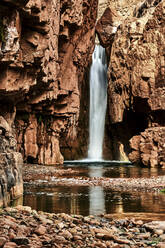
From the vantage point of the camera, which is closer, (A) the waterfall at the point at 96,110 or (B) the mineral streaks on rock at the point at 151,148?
(B) the mineral streaks on rock at the point at 151,148

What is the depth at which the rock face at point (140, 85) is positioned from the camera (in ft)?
128

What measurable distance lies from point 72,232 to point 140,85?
3931cm

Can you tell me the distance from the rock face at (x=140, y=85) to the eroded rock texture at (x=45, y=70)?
16.9 ft

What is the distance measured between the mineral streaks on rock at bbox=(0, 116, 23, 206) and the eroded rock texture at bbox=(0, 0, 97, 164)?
3654 millimetres

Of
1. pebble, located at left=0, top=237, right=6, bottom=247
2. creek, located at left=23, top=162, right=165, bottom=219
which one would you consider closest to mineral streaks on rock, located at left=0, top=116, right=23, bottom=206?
creek, located at left=23, top=162, right=165, bottom=219

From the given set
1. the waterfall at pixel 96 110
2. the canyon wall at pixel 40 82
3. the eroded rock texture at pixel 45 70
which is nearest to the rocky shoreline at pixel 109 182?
the canyon wall at pixel 40 82

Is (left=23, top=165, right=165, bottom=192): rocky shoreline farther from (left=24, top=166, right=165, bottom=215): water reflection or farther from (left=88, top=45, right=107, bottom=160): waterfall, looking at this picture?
(left=88, top=45, right=107, bottom=160): waterfall

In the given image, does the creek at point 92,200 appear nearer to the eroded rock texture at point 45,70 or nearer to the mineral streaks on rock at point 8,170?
the mineral streaks on rock at point 8,170

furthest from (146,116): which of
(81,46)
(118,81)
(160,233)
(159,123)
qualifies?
(160,233)

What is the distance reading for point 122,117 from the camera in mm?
48625

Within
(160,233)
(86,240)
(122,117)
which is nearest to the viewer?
(86,240)

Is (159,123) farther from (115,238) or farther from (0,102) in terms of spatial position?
(115,238)

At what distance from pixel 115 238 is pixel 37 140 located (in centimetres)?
3387

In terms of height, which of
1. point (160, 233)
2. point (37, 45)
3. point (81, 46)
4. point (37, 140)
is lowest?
point (160, 233)
